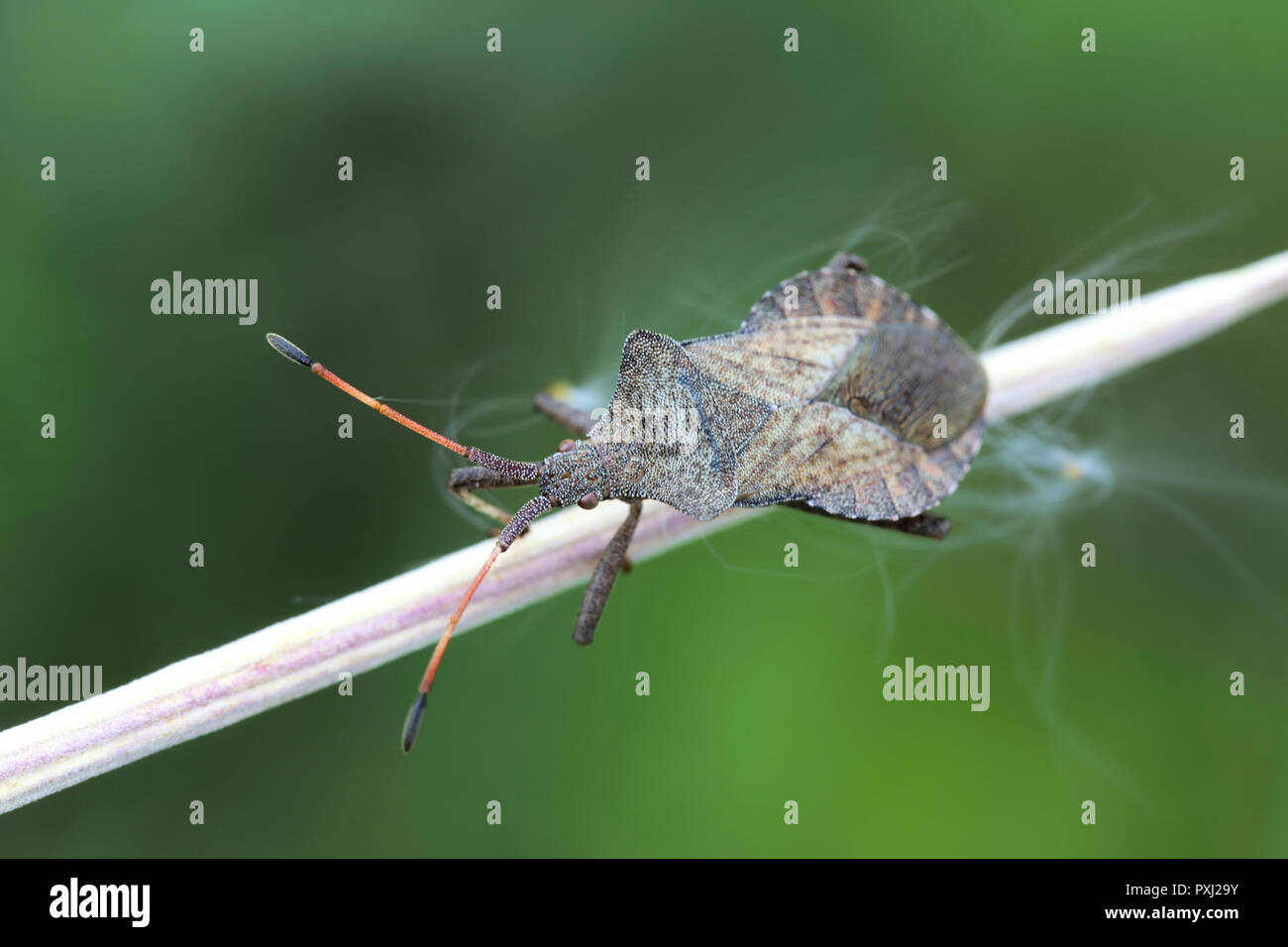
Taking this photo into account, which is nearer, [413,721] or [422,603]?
[413,721]

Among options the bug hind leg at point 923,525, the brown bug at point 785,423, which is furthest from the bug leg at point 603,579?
the bug hind leg at point 923,525

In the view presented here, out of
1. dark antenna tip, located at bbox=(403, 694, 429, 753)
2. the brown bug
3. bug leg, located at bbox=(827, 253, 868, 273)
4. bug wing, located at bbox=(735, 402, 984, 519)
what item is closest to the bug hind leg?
the brown bug

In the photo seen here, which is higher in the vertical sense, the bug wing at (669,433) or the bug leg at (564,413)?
the bug leg at (564,413)

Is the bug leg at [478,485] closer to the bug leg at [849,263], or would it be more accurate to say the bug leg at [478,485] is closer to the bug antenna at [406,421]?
the bug antenna at [406,421]

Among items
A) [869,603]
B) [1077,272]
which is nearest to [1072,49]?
[1077,272]

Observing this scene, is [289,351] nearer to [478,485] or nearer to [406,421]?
[406,421]

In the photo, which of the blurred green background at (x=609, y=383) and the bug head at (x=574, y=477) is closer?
the bug head at (x=574, y=477)

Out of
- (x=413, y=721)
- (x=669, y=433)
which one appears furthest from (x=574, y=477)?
(x=413, y=721)
